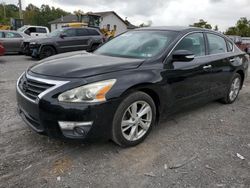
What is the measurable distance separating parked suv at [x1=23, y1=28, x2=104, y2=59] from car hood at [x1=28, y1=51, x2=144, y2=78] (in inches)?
360

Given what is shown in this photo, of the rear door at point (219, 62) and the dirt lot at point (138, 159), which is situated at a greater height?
the rear door at point (219, 62)

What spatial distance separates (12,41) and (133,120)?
12944 mm

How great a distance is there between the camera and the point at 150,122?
3670mm

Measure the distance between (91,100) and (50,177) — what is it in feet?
3.06

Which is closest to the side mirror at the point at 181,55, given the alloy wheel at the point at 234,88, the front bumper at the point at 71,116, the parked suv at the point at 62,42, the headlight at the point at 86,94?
the front bumper at the point at 71,116

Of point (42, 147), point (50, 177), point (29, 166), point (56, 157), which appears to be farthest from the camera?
point (42, 147)

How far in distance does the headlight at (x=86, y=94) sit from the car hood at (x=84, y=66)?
0.57 ft

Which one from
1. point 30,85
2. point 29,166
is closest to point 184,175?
point 29,166

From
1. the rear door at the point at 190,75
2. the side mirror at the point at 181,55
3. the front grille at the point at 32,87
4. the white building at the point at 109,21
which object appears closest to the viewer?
the front grille at the point at 32,87

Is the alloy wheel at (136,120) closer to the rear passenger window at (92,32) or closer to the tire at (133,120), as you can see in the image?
the tire at (133,120)

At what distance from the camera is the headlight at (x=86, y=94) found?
2.96 meters

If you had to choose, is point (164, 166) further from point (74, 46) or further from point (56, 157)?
point (74, 46)

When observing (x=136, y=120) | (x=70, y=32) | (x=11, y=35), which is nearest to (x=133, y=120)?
(x=136, y=120)

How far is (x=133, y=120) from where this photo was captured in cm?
346
